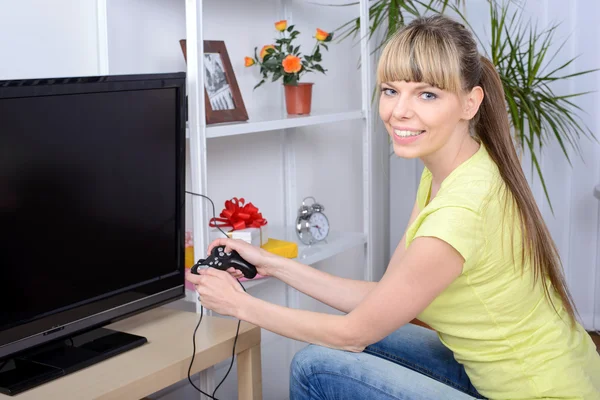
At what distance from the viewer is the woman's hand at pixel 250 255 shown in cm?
180

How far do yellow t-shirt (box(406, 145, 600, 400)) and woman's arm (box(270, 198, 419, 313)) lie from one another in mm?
253

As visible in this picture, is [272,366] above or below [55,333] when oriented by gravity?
below

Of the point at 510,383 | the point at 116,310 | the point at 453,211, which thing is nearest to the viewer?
the point at 453,211

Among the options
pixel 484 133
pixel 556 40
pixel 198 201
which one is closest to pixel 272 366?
pixel 198 201

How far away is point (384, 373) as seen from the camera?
160cm

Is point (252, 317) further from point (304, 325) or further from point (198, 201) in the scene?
point (198, 201)

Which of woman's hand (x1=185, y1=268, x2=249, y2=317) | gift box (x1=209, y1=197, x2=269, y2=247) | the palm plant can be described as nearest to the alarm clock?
gift box (x1=209, y1=197, x2=269, y2=247)

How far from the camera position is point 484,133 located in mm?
1660

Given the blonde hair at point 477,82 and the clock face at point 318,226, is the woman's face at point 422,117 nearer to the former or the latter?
the blonde hair at point 477,82

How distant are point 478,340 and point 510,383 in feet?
0.34

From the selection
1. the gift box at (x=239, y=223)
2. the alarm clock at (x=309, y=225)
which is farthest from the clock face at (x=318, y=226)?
the gift box at (x=239, y=223)

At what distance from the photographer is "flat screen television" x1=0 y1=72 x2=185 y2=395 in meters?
1.51

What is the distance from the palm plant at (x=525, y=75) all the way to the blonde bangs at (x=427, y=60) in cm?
113

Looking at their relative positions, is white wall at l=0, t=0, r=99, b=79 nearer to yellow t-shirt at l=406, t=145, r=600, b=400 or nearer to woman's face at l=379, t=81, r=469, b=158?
woman's face at l=379, t=81, r=469, b=158
